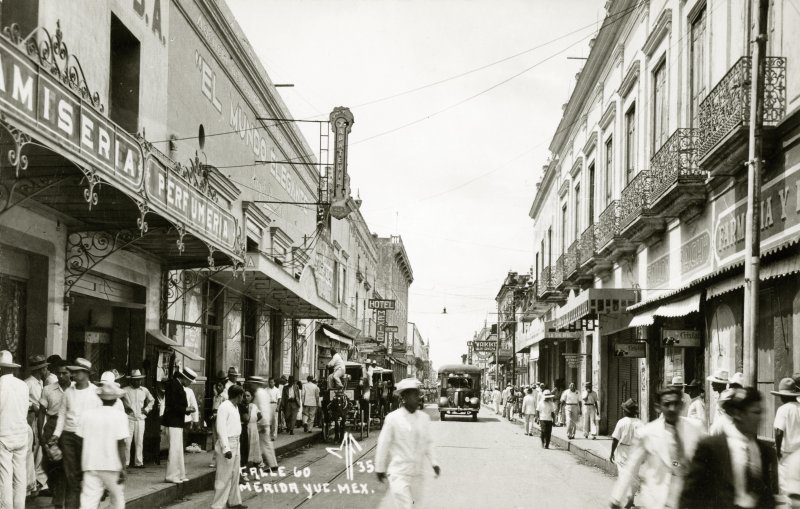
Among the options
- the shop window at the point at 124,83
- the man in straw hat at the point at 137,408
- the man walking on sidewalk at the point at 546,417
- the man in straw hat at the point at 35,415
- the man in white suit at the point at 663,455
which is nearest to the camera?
the man in white suit at the point at 663,455

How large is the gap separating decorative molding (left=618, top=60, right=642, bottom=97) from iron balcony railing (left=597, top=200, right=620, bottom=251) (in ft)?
→ 10.8

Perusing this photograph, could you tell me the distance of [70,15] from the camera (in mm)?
12555

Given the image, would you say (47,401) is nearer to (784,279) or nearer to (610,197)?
(784,279)

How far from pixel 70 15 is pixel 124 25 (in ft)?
6.78

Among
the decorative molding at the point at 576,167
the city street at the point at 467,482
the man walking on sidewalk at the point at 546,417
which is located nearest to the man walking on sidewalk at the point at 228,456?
the city street at the point at 467,482

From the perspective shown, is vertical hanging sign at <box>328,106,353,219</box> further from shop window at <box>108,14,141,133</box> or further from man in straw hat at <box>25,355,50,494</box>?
man in straw hat at <box>25,355,50,494</box>

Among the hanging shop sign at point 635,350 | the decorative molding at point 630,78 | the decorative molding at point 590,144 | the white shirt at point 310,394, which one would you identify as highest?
the decorative molding at point 630,78

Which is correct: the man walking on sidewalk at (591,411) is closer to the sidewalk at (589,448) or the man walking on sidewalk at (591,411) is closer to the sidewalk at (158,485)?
the sidewalk at (589,448)

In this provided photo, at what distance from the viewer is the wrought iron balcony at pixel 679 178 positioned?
53.9 feet

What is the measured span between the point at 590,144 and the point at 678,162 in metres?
13.6

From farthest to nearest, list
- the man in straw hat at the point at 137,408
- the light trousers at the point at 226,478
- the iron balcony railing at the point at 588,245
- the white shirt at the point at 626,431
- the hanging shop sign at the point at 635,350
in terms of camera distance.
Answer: the iron balcony railing at the point at 588,245 < the hanging shop sign at the point at 635,350 < the man in straw hat at the point at 137,408 < the white shirt at the point at 626,431 < the light trousers at the point at 226,478

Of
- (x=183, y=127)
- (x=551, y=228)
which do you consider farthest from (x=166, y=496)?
(x=551, y=228)

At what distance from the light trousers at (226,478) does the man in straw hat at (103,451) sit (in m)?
2.58

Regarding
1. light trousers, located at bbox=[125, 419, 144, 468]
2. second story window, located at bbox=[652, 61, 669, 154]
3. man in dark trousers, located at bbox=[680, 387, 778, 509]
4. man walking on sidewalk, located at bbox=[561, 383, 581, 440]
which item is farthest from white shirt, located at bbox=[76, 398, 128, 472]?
man walking on sidewalk, located at bbox=[561, 383, 581, 440]
